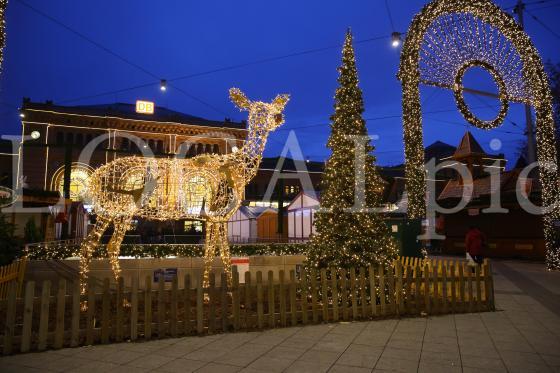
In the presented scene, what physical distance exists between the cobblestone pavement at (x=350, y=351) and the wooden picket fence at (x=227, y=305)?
26cm

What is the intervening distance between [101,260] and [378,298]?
8021 millimetres

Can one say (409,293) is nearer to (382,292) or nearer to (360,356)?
(382,292)

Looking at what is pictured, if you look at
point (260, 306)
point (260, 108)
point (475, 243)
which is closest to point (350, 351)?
point (260, 306)

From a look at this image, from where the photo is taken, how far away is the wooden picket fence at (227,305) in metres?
6.09

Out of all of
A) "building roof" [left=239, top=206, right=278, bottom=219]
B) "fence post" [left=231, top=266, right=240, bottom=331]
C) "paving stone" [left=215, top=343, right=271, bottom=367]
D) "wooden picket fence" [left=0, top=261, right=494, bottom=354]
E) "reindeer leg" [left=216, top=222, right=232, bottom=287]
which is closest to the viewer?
"paving stone" [left=215, top=343, right=271, bottom=367]

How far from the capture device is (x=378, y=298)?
8.03 m

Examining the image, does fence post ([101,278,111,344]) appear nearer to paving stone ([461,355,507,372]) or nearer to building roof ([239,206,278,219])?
paving stone ([461,355,507,372])

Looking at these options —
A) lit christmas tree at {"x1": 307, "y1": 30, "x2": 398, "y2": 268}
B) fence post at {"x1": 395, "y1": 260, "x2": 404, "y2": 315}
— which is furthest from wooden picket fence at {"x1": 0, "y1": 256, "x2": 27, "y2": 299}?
fence post at {"x1": 395, "y1": 260, "x2": 404, "y2": 315}

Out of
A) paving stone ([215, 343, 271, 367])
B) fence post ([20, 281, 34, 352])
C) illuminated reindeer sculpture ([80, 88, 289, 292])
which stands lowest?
paving stone ([215, 343, 271, 367])

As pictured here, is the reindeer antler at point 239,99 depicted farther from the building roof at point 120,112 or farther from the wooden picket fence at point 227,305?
the building roof at point 120,112

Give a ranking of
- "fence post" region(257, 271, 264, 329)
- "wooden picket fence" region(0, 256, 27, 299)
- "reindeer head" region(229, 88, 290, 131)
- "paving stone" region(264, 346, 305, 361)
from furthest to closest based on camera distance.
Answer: "reindeer head" region(229, 88, 290, 131)
"wooden picket fence" region(0, 256, 27, 299)
"fence post" region(257, 271, 264, 329)
"paving stone" region(264, 346, 305, 361)

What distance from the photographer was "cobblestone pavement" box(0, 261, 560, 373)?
201 inches

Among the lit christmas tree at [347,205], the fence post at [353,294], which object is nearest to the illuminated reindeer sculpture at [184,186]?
the lit christmas tree at [347,205]

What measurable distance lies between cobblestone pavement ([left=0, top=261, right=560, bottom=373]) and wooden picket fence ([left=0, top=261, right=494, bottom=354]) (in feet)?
0.86
